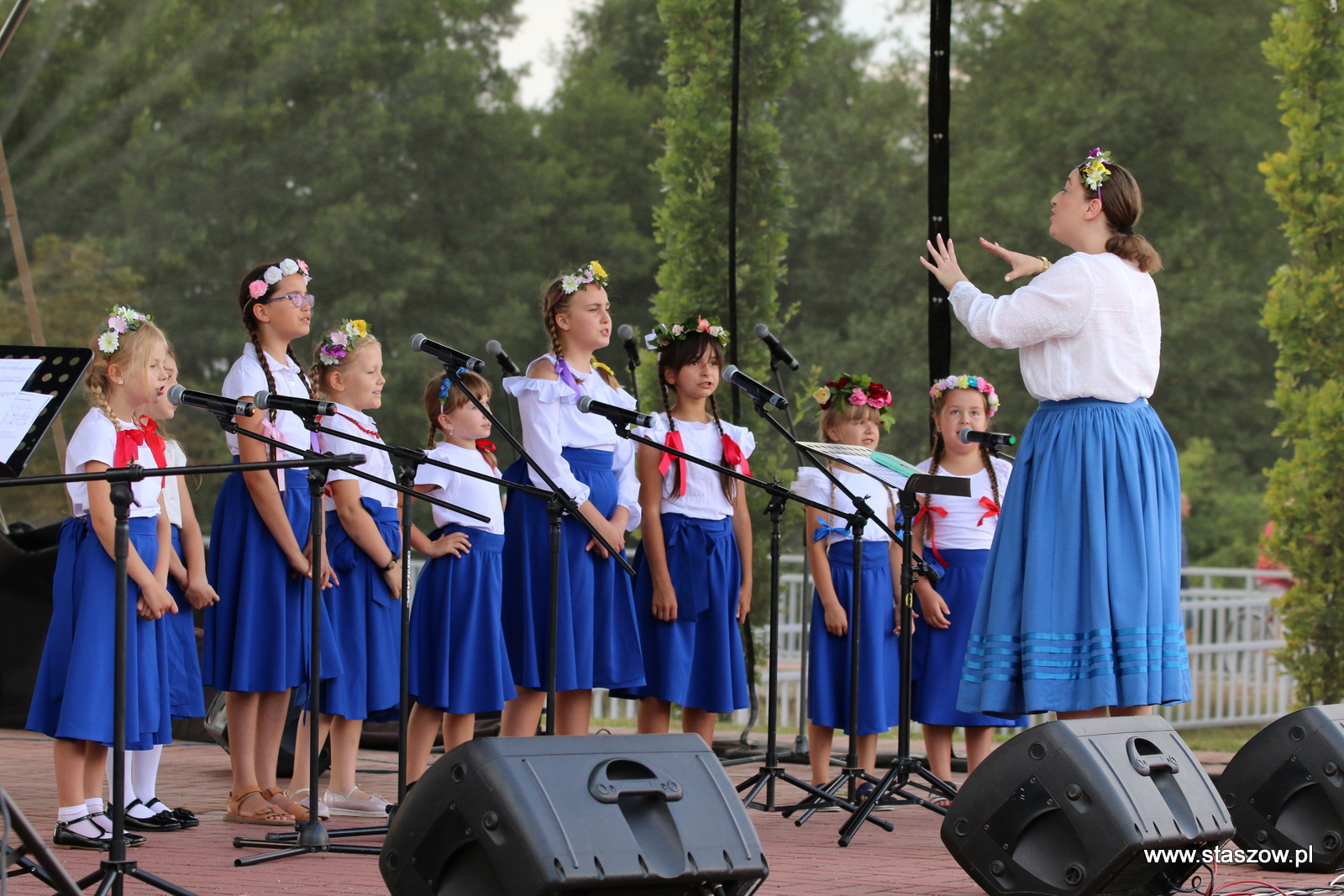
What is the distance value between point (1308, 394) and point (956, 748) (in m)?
2.98

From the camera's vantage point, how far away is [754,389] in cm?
395

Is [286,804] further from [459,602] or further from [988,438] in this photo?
[988,438]

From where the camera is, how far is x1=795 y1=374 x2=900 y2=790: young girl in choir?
4.75 m

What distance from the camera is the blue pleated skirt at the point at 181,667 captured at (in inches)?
156

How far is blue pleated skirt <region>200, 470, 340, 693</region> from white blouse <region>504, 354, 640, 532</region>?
0.73 meters

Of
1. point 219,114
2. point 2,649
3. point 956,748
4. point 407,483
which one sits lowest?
point 956,748

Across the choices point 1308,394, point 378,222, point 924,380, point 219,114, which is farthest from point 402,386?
point 1308,394

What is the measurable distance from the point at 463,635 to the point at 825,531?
133 cm

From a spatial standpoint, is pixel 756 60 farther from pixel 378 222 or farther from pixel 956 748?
pixel 378 222

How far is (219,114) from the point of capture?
15859mm

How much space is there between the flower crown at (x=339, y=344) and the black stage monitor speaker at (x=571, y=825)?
6.80ft

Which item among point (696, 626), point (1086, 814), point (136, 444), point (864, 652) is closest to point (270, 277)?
point (136, 444)

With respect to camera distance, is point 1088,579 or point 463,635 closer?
point 1088,579

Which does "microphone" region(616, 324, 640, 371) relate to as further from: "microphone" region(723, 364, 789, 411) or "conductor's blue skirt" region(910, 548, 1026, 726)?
"conductor's blue skirt" region(910, 548, 1026, 726)
